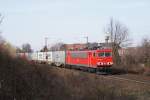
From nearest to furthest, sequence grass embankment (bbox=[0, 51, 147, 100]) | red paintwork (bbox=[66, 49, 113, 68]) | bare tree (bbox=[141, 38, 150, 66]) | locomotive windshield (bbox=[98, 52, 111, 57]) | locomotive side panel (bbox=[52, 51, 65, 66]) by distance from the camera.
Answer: grass embankment (bbox=[0, 51, 147, 100]) → red paintwork (bbox=[66, 49, 113, 68]) → locomotive windshield (bbox=[98, 52, 111, 57]) → bare tree (bbox=[141, 38, 150, 66]) → locomotive side panel (bbox=[52, 51, 65, 66])

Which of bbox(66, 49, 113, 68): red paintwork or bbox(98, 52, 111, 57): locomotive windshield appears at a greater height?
bbox(98, 52, 111, 57): locomotive windshield

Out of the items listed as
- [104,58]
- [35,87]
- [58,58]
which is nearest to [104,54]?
[104,58]

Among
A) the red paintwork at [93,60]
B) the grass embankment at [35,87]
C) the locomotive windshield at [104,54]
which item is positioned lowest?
the grass embankment at [35,87]

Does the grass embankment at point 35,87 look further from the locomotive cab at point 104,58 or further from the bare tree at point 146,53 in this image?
the bare tree at point 146,53

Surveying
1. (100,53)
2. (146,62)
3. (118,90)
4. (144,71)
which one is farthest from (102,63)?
(118,90)

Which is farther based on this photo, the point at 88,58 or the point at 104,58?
the point at 88,58

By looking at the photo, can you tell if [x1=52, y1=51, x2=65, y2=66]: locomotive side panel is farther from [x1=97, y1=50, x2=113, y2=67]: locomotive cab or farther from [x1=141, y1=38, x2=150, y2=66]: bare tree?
[x1=97, y1=50, x2=113, y2=67]: locomotive cab

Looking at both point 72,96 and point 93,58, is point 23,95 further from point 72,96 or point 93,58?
point 93,58

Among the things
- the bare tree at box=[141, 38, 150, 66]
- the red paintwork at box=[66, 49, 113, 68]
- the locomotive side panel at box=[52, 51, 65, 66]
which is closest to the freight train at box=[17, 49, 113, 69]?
the red paintwork at box=[66, 49, 113, 68]

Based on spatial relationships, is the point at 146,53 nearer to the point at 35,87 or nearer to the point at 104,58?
the point at 104,58

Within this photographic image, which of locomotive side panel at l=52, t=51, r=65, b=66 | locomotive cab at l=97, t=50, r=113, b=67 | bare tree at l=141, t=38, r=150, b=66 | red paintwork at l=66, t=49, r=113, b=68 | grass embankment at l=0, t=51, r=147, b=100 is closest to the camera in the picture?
grass embankment at l=0, t=51, r=147, b=100

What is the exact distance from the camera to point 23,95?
703 inches

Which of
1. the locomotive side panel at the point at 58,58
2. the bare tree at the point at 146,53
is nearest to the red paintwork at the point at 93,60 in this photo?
the bare tree at the point at 146,53

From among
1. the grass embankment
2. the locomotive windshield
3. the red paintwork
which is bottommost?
the grass embankment
